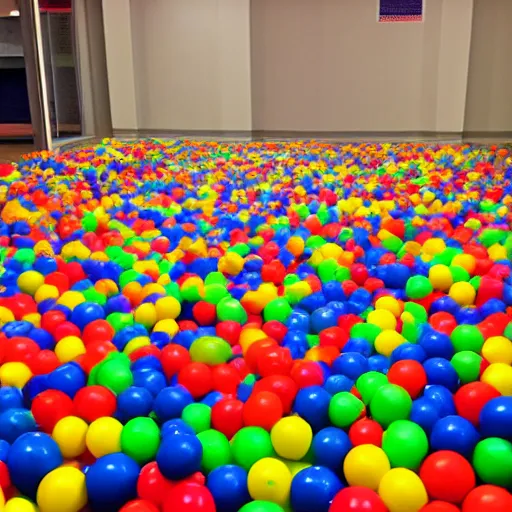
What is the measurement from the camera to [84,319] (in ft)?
3.98

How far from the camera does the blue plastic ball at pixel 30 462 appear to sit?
764 millimetres

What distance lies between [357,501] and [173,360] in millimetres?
450

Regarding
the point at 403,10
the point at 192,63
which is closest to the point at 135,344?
the point at 192,63

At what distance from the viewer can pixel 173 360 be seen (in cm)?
103

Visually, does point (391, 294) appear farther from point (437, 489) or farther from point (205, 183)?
point (205, 183)

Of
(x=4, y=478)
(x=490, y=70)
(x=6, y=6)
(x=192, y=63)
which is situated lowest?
(x=4, y=478)

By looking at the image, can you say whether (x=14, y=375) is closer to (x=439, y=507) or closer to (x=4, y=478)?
(x=4, y=478)

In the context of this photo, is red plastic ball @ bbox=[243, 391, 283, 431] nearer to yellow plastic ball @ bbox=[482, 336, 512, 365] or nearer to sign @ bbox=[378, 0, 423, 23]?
yellow plastic ball @ bbox=[482, 336, 512, 365]

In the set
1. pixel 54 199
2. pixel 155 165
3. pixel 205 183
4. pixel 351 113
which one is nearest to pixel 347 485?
pixel 54 199

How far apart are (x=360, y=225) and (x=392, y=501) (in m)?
1.23

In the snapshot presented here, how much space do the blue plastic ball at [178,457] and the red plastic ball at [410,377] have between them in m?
0.37

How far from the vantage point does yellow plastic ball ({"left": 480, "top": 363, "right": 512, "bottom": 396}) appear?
903 millimetres

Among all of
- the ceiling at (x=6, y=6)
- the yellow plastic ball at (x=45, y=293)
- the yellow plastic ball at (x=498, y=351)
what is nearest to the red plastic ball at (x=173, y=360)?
the yellow plastic ball at (x=45, y=293)

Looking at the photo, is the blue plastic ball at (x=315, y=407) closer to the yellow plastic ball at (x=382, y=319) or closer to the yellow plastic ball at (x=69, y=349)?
the yellow plastic ball at (x=382, y=319)
